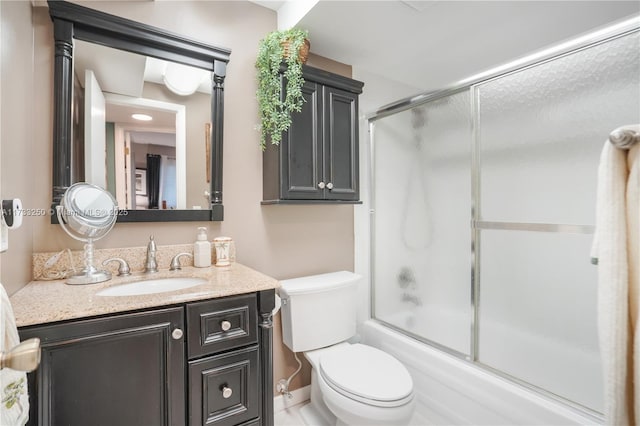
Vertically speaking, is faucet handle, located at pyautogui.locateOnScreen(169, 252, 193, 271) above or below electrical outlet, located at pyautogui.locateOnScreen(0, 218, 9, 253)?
below

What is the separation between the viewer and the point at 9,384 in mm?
569

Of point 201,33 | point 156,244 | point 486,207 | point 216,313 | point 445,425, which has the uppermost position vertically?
point 201,33

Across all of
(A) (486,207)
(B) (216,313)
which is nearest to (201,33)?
(B) (216,313)

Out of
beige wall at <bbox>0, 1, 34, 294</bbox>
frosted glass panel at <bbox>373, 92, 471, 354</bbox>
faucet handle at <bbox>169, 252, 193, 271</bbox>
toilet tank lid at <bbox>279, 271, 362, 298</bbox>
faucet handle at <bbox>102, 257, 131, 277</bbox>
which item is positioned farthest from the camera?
frosted glass panel at <bbox>373, 92, 471, 354</bbox>

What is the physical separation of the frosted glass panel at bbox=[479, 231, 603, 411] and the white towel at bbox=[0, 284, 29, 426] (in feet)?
6.06

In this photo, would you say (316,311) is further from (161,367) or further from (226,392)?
(161,367)

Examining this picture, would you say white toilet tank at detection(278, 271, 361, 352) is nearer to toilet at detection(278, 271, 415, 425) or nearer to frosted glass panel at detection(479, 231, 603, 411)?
toilet at detection(278, 271, 415, 425)

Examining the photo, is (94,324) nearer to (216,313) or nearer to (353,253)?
(216,313)

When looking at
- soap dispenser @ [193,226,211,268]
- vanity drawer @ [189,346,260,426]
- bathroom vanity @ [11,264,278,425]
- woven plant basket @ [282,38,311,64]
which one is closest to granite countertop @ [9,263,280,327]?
bathroom vanity @ [11,264,278,425]

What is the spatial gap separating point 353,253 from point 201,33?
165 centimetres

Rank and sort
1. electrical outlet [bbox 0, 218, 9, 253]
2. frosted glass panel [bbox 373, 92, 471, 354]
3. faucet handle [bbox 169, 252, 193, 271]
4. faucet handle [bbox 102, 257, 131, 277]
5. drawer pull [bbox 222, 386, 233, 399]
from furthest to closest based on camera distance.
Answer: frosted glass panel [bbox 373, 92, 471, 354] → faucet handle [bbox 169, 252, 193, 271] → faucet handle [bbox 102, 257, 131, 277] → drawer pull [bbox 222, 386, 233, 399] → electrical outlet [bbox 0, 218, 9, 253]

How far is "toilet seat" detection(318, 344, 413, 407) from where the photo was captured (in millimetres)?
1232

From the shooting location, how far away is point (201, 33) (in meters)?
1.56

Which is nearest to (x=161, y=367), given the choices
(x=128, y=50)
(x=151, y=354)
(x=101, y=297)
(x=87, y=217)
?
(x=151, y=354)
